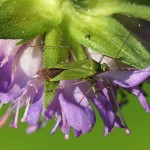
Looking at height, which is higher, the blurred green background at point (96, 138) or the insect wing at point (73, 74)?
the insect wing at point (73, 74)

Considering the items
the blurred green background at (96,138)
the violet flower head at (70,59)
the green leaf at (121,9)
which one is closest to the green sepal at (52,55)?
the violet flower head at (70,59)

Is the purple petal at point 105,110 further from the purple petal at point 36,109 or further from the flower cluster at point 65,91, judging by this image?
the purple petal at point 36,109

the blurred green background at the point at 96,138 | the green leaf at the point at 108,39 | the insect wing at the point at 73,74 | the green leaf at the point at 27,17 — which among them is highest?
the green leaf at the point at 108,39

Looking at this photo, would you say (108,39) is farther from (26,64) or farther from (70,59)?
(26,64)

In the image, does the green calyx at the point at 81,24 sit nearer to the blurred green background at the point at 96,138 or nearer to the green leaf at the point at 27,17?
the green leaf at the point at 27,17

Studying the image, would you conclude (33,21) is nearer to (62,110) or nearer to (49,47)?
(49,47)

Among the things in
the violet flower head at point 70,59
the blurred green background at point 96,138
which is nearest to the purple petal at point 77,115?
the violet flower head at point 70,59

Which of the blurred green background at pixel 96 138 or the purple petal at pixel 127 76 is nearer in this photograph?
the purple petal at pixel 127 76
